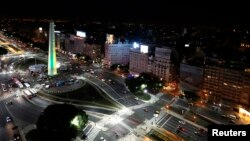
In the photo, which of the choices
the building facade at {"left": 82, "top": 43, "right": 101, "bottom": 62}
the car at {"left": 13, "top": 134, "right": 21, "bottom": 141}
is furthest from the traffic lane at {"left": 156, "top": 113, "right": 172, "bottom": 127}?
the building facade at {"left": 82, "top": 43, "right": 101, "bottom": 62}

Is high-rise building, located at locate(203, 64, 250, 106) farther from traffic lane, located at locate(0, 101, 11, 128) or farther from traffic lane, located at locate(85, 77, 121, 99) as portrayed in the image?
traffic lane, located at locate(0, 101, 11, 128)

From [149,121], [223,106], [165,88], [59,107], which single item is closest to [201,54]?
[165,88]

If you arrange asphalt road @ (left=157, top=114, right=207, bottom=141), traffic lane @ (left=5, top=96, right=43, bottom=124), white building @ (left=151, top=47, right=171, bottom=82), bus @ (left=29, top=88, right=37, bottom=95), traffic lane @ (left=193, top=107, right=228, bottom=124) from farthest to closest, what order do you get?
white building @ (left=151, top=47, right=171, bottom=82)
bus @ (left=29, top=88, right=37, bottom=95)
traffic lane @ (left=193, top=107, right=228, bottom=124)
traffic lane @ (left=5, top=96, right=43, bottom=124)
asphalt road @ (left=157, top=114, right=207, bottom=141)

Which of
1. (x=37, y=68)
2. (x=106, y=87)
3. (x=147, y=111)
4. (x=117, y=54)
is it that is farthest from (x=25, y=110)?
(x=117, y=54)

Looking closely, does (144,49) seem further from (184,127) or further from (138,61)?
(184,127)

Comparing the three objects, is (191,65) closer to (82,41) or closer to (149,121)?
(149,121)

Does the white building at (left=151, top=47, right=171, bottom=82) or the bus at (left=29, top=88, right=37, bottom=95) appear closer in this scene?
the bus at (left=29, top=88, right=37, bottom=95)

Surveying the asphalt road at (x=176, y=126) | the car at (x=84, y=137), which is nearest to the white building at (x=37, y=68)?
the car at (x=84, y=137)
